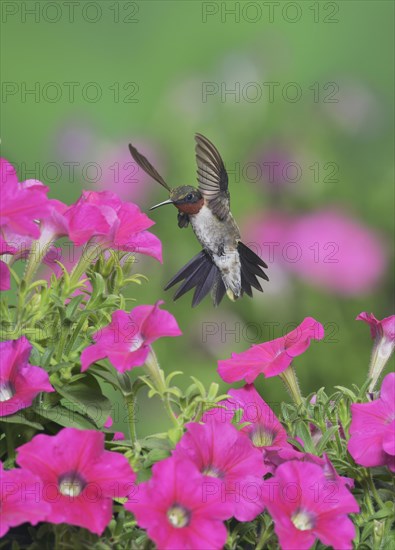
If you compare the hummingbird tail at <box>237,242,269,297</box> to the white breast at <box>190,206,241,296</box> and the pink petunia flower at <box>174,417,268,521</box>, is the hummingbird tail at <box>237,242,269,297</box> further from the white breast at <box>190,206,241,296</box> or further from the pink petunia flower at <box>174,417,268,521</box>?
the pink petunia flower at <box>174,417,268,521</box>

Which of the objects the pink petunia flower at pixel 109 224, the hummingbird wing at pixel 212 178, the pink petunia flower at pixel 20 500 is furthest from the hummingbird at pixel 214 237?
the pink petunia flower at pixel 20 500

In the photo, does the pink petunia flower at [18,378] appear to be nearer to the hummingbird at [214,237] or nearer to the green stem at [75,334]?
the green stem at [75,334]

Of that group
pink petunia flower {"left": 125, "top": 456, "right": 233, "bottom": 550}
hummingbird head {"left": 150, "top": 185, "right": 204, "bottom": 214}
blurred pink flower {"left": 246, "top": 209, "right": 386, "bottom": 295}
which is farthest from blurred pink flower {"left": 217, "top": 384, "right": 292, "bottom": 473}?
blurred pink flower {"left": 246, "top": 209, "right": 386, "bottom": 295}

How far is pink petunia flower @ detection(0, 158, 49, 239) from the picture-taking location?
2.27ft

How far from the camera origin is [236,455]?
701mm

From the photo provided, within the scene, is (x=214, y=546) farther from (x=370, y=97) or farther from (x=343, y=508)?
(x=370, y=97)

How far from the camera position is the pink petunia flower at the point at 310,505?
2.21 feet

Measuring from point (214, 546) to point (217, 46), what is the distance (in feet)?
10.9

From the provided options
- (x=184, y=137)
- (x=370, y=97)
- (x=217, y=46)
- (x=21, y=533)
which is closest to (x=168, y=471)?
(x=21, y=533)

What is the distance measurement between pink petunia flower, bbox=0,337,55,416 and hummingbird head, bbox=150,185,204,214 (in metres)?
0.30

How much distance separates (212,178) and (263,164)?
4.41 feet

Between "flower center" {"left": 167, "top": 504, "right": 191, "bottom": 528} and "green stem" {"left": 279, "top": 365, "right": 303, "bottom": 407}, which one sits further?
"green stem" {"left": 279, "top": 365, "right": 303, "bottom": 407}

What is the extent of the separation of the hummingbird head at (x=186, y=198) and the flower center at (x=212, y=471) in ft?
1.13

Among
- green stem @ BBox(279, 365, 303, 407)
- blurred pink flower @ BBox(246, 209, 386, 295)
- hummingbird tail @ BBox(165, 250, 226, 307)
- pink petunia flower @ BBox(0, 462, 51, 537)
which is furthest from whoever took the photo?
blurred pink flower @ BBox(246, 209, 386, 295)
